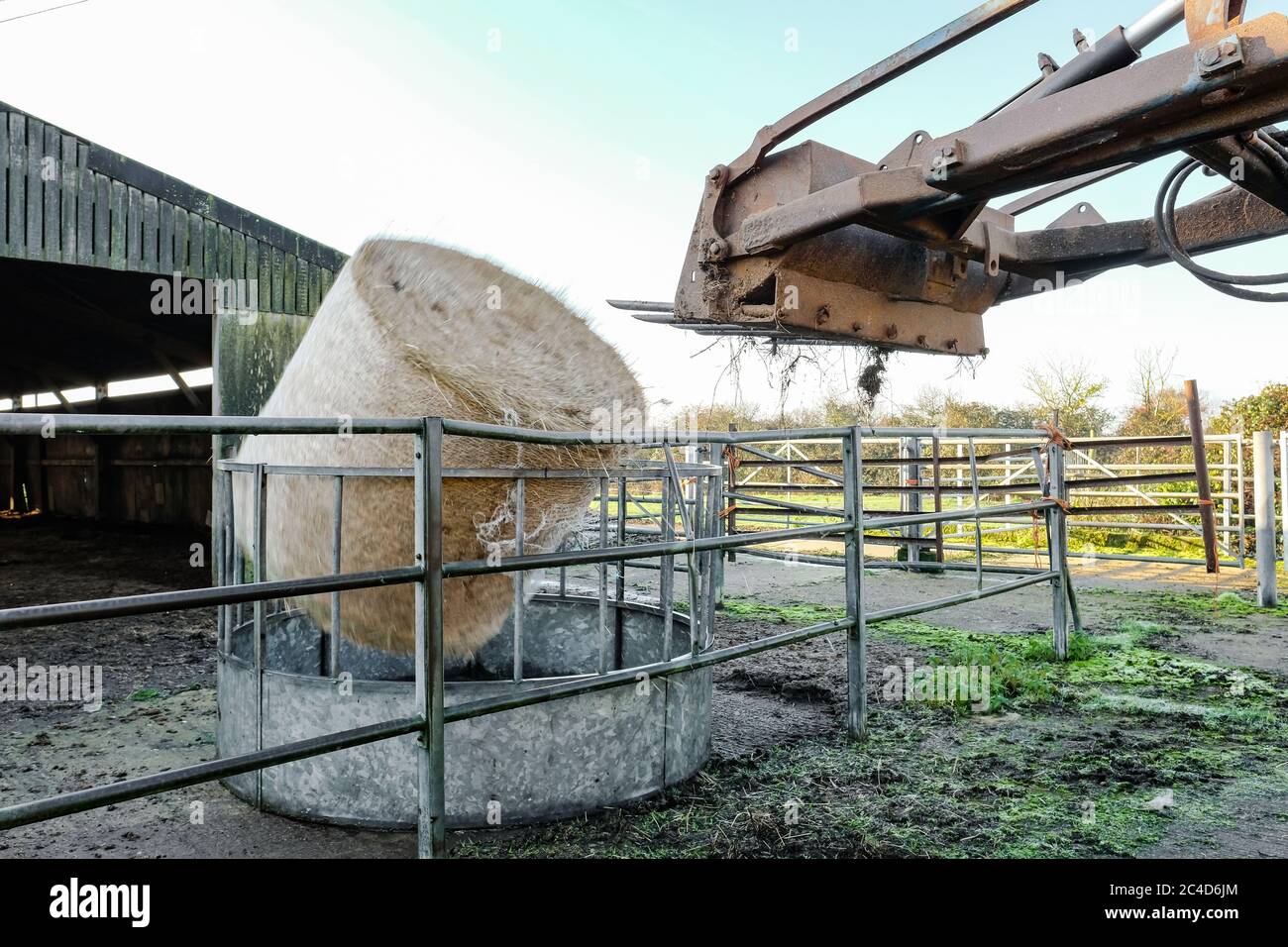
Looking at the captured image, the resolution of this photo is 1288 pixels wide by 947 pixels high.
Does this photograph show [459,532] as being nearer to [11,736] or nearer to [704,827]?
[704,827]

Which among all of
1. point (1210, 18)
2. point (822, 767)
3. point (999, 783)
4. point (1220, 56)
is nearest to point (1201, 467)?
point (999, 783)

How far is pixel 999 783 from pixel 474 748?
6.55 ft

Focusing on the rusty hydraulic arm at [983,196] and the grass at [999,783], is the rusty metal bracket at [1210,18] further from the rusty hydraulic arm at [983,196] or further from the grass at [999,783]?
the grass at [999,783]

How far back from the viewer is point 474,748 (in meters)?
A: 2.61

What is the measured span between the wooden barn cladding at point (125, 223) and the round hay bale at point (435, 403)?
547 cm

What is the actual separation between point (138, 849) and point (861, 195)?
3135 millimetres

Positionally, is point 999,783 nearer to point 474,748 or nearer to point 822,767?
point 822,767

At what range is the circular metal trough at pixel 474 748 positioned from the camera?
8.55 ft

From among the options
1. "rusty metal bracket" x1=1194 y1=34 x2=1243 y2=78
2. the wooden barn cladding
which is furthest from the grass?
the wooden barn cladding

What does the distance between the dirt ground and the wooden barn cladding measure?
133 inches

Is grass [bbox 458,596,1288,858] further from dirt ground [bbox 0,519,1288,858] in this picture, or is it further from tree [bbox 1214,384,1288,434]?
tree [bbox 1214,384,1288,434]

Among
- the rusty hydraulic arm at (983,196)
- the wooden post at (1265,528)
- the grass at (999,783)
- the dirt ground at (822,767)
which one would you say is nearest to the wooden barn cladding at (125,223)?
the dirt ground at (822,767)

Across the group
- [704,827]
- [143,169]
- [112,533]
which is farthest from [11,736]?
[112,533]

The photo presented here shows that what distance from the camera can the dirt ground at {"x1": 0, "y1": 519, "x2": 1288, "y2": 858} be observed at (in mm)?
2492
